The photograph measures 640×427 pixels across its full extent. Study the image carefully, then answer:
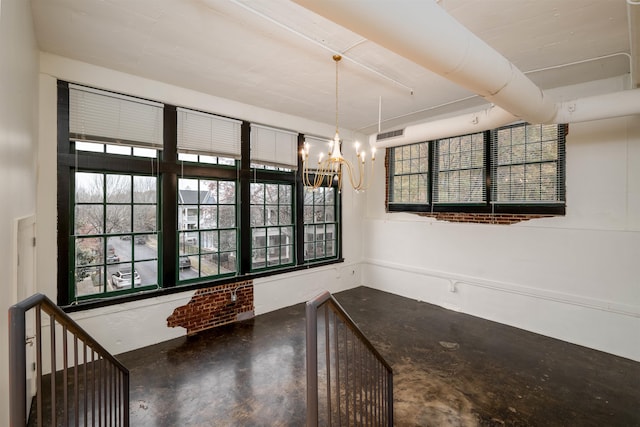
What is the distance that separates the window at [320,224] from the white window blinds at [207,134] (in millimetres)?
1674

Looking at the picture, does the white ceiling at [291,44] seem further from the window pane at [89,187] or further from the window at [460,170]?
the window pane at [89,187]

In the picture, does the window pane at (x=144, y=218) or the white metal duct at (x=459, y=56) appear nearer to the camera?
the white metal duct at (x=459, y=56)

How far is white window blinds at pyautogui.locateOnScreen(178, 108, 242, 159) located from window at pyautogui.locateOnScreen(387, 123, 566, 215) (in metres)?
3.30

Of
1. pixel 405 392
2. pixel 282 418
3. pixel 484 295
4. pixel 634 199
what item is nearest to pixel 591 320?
pixel 484 295

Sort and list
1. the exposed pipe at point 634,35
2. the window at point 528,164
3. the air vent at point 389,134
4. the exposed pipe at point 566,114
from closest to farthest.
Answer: the exposed pipe at point 634,35, the exposed pipe at point 566,114, the window at point 528,164, the air vent at point 389,134

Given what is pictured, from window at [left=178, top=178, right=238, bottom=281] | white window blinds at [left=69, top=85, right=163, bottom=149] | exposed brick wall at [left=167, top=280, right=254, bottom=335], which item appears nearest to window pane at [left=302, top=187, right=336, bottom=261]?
exposed brick wall at [left=167, top=280, right=254, bottom=335]

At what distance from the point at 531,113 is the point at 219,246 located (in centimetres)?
428

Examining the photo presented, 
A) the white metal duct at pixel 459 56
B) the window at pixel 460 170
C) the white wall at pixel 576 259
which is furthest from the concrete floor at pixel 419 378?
the white metal duct at pixel 459 56

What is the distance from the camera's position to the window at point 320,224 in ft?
19.1

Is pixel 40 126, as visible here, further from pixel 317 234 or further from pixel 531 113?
pixel 531 113

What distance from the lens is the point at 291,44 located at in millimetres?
3057

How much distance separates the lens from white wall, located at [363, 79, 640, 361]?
147 inches

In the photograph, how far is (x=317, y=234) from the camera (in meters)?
6.03

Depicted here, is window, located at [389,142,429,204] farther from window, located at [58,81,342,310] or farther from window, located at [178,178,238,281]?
window, located at [178,178,238,281]
